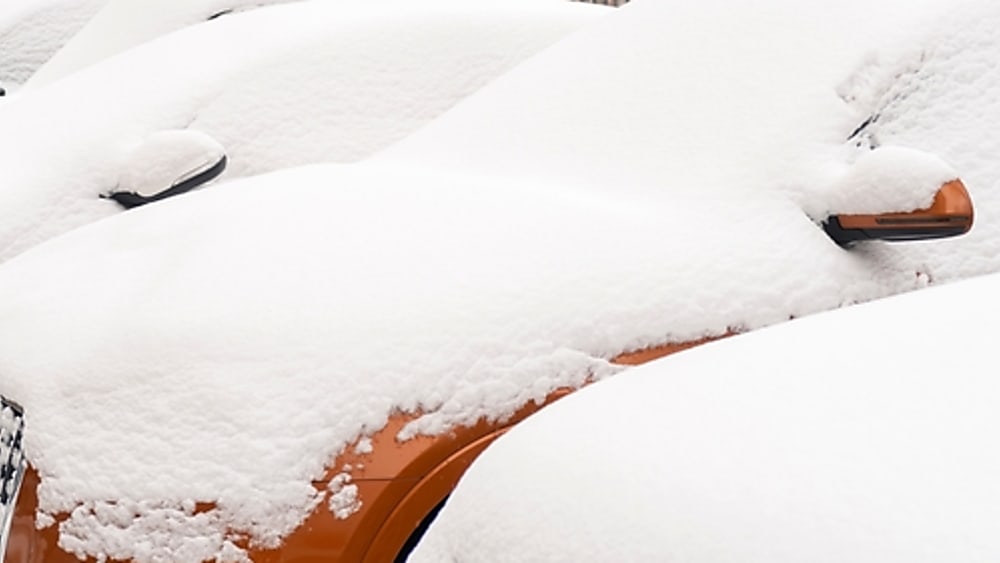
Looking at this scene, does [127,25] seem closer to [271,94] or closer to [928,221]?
[271,94]

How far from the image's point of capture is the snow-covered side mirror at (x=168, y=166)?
12.6 feet

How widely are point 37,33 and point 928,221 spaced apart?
291 inches

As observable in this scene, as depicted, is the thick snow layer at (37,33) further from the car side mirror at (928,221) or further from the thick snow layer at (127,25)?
the car side mirror at (928,221)

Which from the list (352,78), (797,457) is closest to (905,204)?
(797,457)

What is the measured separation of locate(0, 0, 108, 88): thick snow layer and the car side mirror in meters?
7.05

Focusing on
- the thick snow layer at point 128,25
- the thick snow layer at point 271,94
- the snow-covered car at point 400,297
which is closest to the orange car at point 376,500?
the snow-covered car at point 400,297

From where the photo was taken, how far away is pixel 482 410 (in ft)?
6.98

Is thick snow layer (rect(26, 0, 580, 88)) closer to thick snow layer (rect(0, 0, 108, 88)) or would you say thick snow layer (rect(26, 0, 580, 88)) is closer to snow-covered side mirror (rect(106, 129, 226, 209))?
snow-covered side mirror (rect(106, 129, 226, 209))

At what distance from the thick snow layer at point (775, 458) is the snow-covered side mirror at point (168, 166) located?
238 cm

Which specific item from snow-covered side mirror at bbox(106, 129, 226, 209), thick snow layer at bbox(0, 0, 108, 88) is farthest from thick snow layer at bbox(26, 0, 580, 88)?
thick snow layer at bbox(0, 0, 108, 88)

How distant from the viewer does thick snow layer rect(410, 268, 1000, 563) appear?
3.79ft

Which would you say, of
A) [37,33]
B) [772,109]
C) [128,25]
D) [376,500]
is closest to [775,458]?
[376,500]

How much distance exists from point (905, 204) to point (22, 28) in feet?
24.3

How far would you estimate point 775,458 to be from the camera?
127 cm
